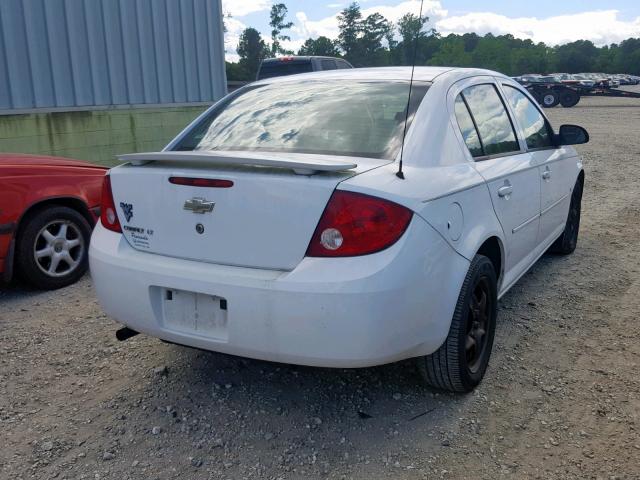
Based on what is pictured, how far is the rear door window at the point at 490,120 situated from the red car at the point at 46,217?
123 inches

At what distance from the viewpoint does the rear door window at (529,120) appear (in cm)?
412

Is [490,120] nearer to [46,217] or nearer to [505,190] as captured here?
[505,190]

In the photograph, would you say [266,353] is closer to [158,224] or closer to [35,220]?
[158,224]

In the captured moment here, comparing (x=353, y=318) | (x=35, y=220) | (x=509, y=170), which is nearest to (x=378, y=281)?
(x=353, y=318)

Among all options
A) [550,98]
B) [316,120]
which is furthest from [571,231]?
[550,98]

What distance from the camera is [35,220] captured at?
4.48 m

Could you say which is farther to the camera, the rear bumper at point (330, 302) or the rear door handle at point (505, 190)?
the rear door handle at point (505, 190)

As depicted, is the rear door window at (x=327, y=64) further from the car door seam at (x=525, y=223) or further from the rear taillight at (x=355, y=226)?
the rear taillight at (x=355, y=226)

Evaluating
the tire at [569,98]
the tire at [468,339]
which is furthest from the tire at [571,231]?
the tire at [569,98]

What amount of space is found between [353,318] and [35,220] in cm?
313

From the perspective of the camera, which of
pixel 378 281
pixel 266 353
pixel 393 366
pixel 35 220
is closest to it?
pixel 378 281

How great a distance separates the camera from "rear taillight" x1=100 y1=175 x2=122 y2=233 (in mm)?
2973

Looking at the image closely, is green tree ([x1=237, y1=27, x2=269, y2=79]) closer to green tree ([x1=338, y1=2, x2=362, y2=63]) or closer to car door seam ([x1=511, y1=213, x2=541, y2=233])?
green tree ([x1=338, y1=2, x2=362, y2=63])

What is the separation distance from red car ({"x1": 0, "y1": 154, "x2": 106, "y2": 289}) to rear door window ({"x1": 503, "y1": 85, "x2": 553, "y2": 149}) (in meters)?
3.33
